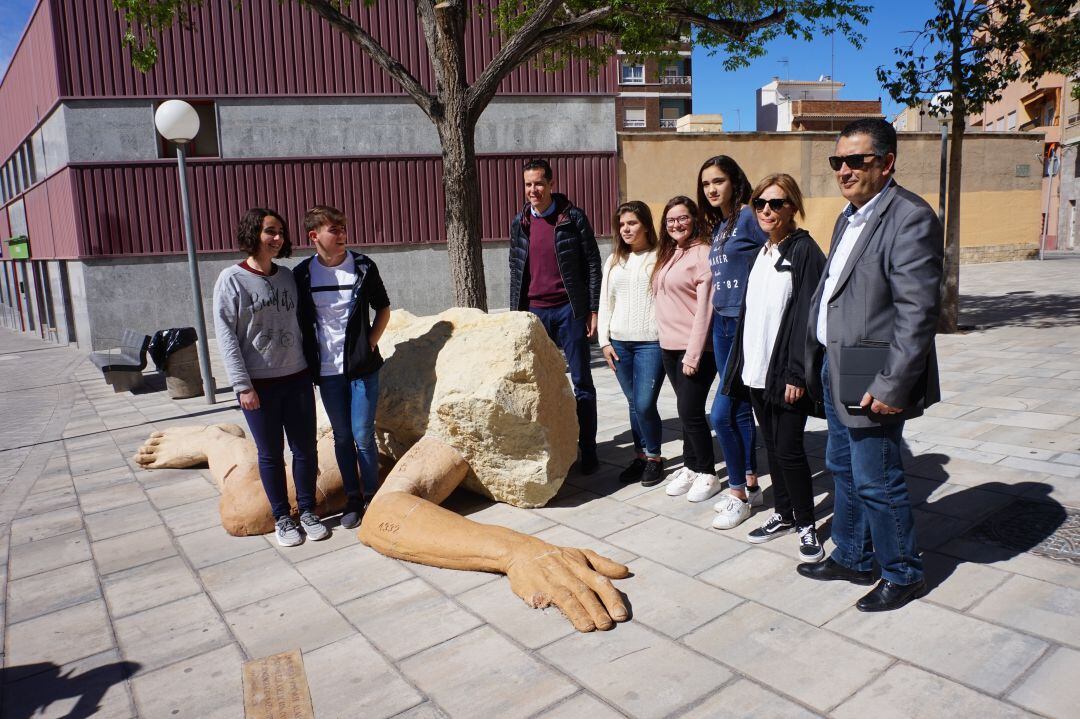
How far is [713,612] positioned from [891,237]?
1.66 metres

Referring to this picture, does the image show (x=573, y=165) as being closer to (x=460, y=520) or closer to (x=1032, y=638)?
(x=460, y=520)

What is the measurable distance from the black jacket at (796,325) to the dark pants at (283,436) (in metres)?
2.51

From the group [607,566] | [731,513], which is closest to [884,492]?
[731,513]

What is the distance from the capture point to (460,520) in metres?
3.89

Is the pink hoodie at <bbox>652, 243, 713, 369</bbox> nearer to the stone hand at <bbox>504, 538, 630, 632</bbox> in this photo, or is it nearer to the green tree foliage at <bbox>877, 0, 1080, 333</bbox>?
the stone hand at <bbox>504, 538, 630, 632</bbox>

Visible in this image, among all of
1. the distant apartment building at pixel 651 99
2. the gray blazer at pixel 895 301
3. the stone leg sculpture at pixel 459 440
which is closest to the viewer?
the gray blazer at pixel 895 301

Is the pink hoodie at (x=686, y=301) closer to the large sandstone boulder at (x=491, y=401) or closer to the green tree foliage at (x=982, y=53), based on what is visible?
the large sandstone boulder at (x=491, y=401)

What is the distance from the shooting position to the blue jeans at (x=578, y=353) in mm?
5121

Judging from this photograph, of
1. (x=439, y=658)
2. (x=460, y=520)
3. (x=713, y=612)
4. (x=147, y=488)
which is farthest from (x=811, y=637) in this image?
(x=147, y=488)

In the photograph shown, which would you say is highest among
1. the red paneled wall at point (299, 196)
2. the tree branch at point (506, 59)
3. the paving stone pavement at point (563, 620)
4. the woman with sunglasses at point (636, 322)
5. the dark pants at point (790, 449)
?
the tree branch at point (506, 59)

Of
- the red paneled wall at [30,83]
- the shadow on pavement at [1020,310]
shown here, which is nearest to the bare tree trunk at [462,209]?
the shadow on pavement at [1020,310]

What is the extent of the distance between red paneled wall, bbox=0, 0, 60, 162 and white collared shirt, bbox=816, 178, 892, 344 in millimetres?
15967

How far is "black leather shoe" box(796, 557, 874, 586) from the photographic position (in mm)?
3363

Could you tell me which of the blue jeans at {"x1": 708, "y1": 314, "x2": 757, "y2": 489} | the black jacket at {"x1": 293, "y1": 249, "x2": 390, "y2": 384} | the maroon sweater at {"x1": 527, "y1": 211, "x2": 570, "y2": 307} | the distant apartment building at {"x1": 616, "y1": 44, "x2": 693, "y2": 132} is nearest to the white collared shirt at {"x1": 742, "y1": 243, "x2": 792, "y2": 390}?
the blue jeans at {"x1": 708, "y1": 314, "x2": 757, "y2": 489}
